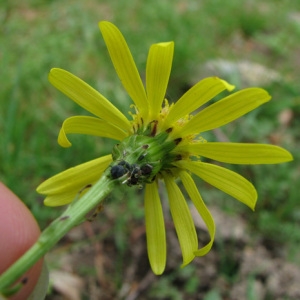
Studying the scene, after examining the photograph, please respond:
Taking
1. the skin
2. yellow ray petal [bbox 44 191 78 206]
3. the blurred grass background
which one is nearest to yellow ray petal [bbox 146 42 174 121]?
yellow ray petal [bbox 44 191 78 206]

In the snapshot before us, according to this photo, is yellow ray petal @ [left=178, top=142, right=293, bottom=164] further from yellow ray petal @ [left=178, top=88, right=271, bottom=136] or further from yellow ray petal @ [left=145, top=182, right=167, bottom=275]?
yellow ray petal @ [left=145, top=182, right=167, bottom=275]

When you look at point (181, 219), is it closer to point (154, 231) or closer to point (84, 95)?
point (154, 231)

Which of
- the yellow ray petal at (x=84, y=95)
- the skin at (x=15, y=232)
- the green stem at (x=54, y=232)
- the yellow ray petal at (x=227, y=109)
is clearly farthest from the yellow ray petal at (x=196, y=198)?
the skin at (x=15, y=232)

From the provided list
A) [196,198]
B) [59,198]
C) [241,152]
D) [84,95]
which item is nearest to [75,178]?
[59,198]

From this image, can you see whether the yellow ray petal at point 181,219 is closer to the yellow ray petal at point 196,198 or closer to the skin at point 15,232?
the yellow ray petal at point 196,198

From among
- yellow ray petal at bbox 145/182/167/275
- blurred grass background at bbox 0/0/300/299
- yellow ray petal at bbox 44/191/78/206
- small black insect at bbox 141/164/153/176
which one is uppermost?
small black insect at bbox 141/164/153/176

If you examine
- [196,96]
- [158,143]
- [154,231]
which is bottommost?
[154,231]
